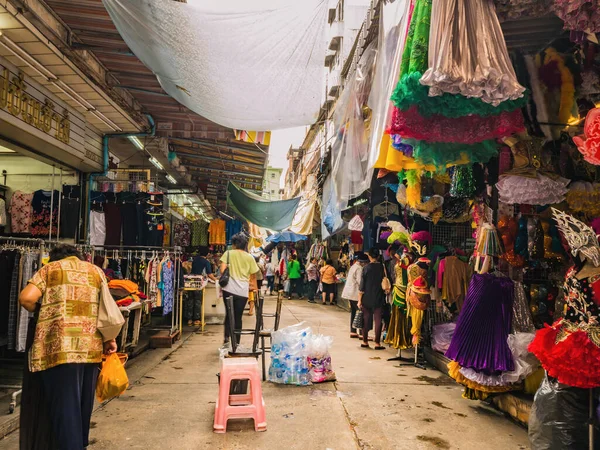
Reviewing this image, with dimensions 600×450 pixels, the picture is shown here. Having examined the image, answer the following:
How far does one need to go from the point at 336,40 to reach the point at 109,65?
17876mm

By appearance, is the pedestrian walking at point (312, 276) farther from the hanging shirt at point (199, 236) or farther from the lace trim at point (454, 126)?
the lace trim at point (454, 126)

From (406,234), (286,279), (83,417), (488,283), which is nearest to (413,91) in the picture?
(488,283)

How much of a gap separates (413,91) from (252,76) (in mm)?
2914

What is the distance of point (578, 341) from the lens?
3432mm

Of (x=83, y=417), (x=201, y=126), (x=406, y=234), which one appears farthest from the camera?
(x=201, y=126)

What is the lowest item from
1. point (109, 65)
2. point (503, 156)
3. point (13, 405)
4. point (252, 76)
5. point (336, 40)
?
point (13, 405)

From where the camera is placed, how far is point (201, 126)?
9.72 m

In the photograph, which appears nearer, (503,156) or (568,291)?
A: (568,291)

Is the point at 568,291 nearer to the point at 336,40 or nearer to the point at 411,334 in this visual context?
the point at 411,334

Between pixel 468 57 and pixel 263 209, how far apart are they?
1049cm

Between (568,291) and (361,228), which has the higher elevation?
(361,228)

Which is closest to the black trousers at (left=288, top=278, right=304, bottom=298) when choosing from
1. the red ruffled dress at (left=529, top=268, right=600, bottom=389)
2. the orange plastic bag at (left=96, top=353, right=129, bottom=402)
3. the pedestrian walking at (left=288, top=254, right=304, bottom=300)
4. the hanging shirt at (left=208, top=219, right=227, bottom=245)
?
the pedestrian walking at (left=288, top=254, right=304, bottom=300)

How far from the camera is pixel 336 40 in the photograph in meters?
23.3

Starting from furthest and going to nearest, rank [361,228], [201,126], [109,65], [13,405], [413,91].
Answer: [361,228] → [201,126] → [109,65] → [13,405] → [413,91]
